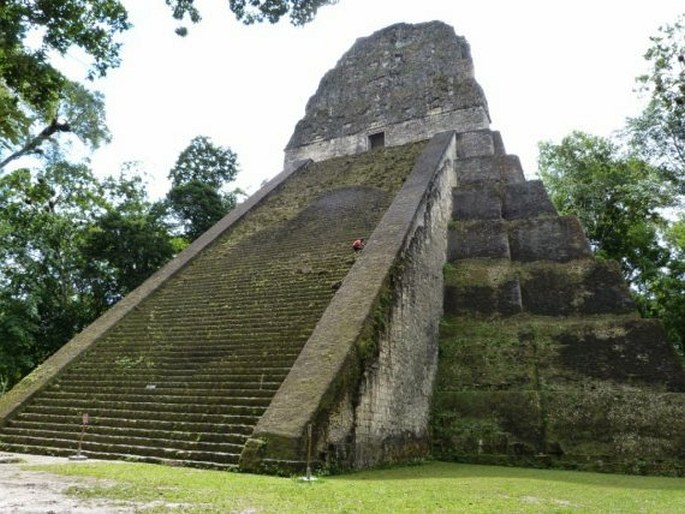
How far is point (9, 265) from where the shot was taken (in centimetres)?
1429

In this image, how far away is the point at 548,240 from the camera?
11.6 metres

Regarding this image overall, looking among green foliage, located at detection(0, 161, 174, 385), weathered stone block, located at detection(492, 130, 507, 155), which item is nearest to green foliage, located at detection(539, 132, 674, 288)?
weathered stone block, located at detection(492, 130, 507, 155)

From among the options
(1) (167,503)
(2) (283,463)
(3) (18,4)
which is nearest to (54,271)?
(3) (18,4)

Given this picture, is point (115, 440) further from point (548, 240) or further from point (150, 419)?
point (548, 240)

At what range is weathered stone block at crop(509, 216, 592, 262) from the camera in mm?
11172

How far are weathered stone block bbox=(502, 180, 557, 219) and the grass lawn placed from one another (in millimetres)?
7505

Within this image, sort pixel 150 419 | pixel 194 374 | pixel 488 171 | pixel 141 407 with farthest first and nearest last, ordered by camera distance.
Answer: pixel 488 171 < pixel 194 374 < pixel 141 407 < pixel 150 419

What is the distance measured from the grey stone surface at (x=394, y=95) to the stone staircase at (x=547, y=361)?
6.38 meters

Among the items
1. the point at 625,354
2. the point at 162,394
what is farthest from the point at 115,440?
the point at 625,354

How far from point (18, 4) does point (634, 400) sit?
9388 millimetres

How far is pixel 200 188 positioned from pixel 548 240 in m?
13.0

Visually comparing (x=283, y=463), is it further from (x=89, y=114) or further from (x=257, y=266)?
(x=89, y=114)

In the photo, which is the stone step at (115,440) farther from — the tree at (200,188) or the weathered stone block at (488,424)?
the tree at (200,188)

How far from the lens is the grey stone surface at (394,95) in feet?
57.1
